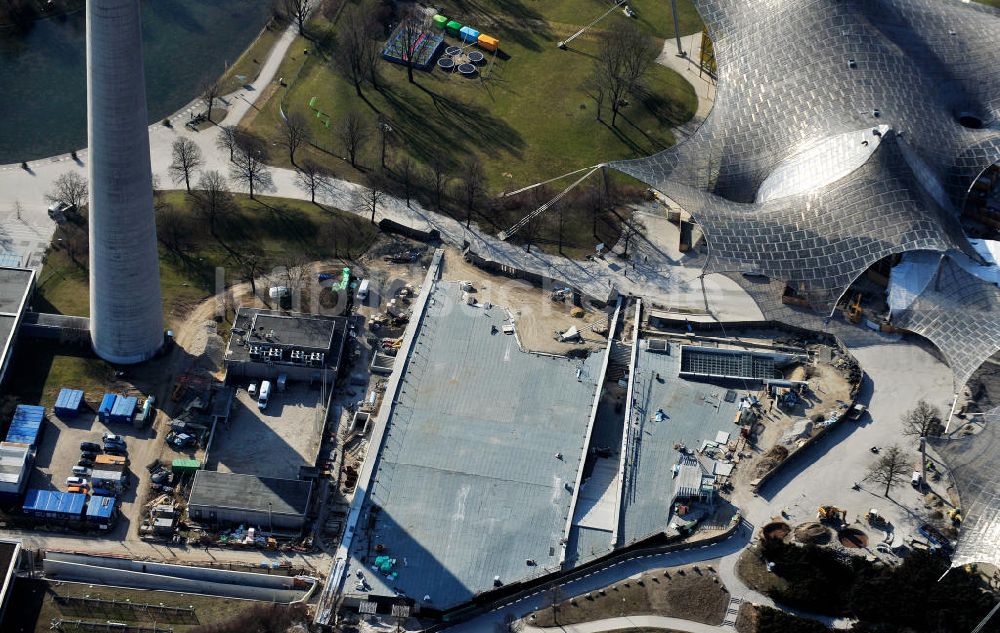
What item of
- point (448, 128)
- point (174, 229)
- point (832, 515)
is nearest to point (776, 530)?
point (832, 515)

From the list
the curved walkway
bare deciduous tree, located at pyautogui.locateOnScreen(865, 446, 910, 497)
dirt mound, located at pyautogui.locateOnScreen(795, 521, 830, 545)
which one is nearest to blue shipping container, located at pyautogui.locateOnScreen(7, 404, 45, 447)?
the curved walkway

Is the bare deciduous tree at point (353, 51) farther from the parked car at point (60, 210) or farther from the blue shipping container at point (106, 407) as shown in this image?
the blue shipping container at point (106, 407)

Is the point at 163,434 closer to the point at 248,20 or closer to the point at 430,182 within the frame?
the point at 430,182

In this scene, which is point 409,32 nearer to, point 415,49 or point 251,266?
point 415,49

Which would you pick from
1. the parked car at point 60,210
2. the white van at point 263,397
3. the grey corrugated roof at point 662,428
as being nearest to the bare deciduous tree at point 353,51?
the parked car at point 60,210

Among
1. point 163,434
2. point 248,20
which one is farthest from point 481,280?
point 248,20

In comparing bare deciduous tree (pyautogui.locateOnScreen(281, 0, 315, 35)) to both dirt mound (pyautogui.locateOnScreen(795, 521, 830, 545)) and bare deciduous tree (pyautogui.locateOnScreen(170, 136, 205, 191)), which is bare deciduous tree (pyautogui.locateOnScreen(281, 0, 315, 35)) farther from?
dirt mound (pyautogui.locateOnScreen(795, 521, 830, 545))
